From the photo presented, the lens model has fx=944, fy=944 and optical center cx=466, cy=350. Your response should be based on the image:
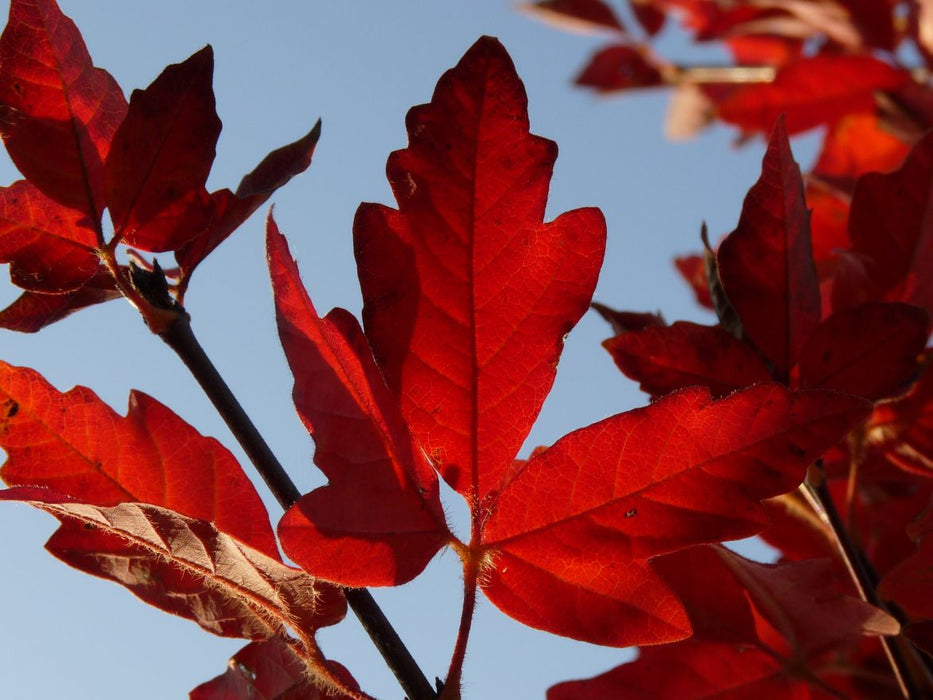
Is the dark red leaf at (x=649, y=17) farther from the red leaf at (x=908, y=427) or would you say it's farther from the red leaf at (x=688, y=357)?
the red leaf at (x=688, y=357)

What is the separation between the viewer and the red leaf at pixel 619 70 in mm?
2443

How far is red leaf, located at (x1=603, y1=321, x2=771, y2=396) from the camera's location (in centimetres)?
89

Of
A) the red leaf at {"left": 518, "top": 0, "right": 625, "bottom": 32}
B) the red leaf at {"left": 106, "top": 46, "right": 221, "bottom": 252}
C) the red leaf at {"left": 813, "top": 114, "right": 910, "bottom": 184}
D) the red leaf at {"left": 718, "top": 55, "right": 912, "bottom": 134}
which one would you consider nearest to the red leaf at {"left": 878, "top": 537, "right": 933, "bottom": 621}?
the red leaf at {"left": 106, "top": 46, "right": 221, "bottom": 252}

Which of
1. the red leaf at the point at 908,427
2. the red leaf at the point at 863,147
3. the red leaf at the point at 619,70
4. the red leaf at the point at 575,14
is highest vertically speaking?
the red leaf at the point at 575,14

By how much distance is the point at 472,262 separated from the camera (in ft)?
2.23

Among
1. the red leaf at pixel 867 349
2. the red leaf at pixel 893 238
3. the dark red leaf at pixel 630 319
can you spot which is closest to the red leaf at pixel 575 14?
the red leaf at pixel 893 238

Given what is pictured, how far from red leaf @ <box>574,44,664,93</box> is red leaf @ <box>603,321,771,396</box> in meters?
1.68

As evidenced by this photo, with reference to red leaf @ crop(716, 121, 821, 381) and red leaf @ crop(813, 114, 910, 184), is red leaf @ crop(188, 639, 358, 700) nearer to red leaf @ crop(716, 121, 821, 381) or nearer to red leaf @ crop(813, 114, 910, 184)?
red leaf @ crop(716, 121, 821, 381)

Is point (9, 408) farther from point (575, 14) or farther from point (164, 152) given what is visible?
point (575, 14)

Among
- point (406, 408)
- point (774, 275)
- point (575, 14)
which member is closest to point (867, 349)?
point (774, 275)

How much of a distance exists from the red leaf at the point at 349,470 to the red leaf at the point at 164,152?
0.13 m

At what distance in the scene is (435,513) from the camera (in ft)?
2.34

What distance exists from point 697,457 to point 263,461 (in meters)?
0.33

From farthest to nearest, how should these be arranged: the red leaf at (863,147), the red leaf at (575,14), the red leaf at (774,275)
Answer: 1. the red leaf at (575,14)
2. the red leaf at (863,147)
3. the red leaf at (774,275)
